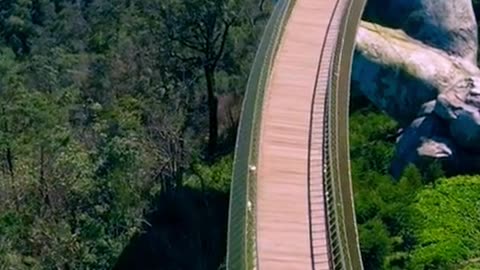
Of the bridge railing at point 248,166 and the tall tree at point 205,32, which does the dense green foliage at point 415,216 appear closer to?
the bridge railing at point 248,166

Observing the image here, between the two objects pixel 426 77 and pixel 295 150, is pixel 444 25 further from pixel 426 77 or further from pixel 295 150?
pixel 295 150

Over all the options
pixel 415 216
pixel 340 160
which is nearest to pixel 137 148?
pixel 415 216

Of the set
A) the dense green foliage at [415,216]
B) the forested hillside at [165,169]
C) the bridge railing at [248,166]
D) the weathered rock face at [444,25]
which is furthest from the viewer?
the weathered rock face at [444,25]

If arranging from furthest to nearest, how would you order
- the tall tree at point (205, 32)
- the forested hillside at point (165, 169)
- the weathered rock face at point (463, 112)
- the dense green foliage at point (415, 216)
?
1. the tall tree at point (205, 32)
2. the weathered rock face at point (463, 112)
3. the forested hillside at point (165, 169)
4. the dense green foliage at point (415, 216)

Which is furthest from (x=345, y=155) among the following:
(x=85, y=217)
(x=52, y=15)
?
(x=52, y=15)

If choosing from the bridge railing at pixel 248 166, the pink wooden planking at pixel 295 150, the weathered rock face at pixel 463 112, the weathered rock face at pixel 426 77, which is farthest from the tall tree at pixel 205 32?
the weathered rock face at pixel 463 112

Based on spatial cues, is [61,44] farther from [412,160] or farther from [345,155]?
[345,155]

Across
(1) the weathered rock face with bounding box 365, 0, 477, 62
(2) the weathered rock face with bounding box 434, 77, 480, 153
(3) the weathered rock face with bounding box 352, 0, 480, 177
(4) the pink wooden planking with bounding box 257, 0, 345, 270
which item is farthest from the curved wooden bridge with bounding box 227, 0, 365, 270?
(2) the weathered rock face with bounding box 434, 77, 480, 153

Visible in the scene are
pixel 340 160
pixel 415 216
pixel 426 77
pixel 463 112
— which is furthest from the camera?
pixel 426 77
